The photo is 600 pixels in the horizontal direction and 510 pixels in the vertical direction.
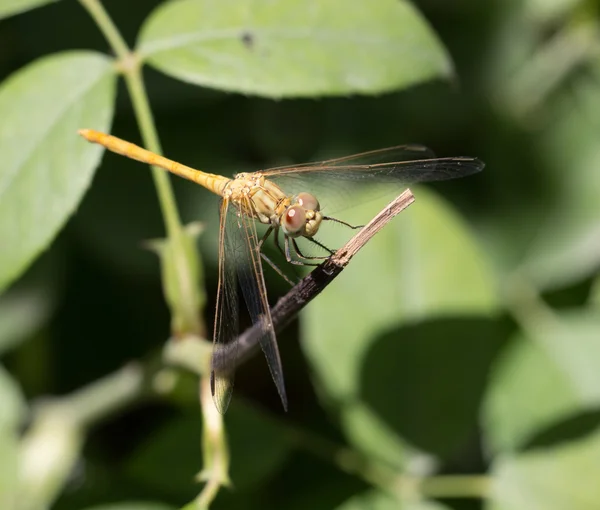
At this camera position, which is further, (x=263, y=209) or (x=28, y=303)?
(x=28, y=303)

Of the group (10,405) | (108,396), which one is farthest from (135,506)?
(10,405)

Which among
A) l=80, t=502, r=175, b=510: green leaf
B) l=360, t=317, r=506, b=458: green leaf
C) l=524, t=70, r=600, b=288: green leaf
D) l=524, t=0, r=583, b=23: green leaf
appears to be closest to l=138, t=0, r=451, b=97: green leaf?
l=360, t=317, r=506, b=458: green leaf

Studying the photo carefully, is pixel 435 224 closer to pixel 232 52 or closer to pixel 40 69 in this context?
pixel 232 52

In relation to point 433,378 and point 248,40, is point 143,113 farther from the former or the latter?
point 433,378

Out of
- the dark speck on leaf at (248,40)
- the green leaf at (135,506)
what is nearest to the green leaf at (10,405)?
the green leaf at (135,506)

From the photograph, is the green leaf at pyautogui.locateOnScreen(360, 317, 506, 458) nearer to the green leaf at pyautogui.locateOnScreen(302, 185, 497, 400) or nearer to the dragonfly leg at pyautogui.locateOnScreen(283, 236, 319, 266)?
the green leaf at pyautogui.locateOnScreen(302, 185, 497, 400)

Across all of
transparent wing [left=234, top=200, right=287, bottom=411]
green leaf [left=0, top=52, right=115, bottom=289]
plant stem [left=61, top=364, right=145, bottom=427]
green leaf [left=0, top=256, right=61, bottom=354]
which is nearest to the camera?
transparent wing [left=234, top=200, right=287, bottom=411]
